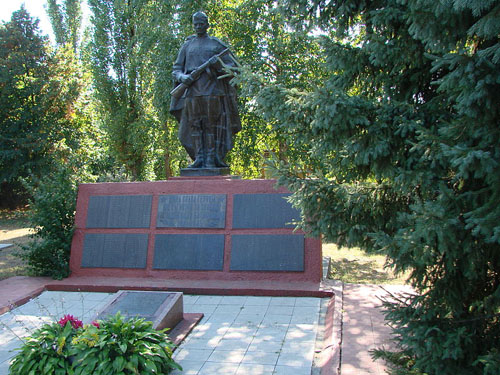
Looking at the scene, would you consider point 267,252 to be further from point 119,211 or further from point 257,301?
point 119,211

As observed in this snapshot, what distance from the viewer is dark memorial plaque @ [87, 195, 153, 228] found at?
290 inches

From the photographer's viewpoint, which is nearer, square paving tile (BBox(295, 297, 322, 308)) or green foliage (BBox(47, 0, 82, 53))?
square paving tile (BBox(295, 297, 322, 308))

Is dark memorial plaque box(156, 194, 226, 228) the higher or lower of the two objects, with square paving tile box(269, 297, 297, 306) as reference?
higher

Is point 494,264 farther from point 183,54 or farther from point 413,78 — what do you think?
point 183,54

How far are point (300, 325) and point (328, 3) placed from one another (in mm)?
3255

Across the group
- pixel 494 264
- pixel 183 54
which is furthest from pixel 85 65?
pixel 494 264

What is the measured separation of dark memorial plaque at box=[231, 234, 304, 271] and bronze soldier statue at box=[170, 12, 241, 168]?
1.72 m

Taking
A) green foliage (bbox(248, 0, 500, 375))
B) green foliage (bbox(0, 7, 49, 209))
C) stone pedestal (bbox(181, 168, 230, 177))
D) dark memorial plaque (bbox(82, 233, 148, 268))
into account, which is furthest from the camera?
green foliage (bbox(0, 7, 49, 209))

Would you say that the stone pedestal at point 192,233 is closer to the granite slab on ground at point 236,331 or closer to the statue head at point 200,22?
the granite slab on ground at point 236,331

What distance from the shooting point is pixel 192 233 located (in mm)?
7094

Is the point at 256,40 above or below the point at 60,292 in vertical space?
above

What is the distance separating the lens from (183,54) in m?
8.10

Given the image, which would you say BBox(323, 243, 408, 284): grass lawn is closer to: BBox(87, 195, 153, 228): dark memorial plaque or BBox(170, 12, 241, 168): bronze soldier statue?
BBox(170, 12, 241, 168): bronze soldier statue

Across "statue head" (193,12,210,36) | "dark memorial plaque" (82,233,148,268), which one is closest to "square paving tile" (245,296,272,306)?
"dark memorial plaque" (82,233,148,268)
